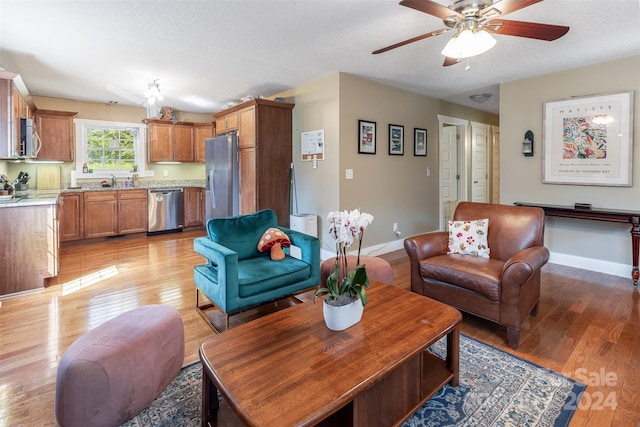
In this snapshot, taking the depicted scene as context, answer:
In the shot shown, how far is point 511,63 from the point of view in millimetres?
3623

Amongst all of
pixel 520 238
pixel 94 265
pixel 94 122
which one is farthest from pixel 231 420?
pixel 94 122

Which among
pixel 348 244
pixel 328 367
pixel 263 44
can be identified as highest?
pixel 263 44

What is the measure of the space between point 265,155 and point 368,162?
140 centimetres

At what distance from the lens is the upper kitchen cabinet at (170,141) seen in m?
6.02

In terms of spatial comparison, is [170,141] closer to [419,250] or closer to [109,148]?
[109,148]

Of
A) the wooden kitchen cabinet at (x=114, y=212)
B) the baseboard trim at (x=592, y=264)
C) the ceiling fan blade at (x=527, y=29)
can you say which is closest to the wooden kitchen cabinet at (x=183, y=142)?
the wooden kitchen cabinet at (x=114, y=212)

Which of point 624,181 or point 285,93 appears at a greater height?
point 285,93

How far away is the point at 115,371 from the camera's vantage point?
4.68ft

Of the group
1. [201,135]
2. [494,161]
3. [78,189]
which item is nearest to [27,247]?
[78,189]

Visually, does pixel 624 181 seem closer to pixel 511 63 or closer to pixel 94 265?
pixel 511 63

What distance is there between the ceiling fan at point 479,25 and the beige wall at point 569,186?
7.01ft

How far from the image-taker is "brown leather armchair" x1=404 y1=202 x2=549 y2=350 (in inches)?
83.1

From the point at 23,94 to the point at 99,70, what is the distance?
1.08m

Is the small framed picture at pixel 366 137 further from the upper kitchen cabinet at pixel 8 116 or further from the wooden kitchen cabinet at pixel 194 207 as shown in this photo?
the upper kitchen cabinet at pixel 8 116
